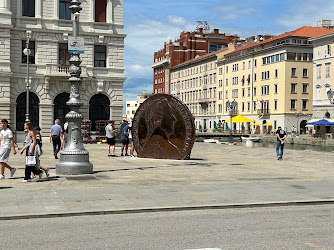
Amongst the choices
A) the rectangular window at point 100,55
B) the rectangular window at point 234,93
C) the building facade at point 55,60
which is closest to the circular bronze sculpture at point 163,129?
the building facade at point 55,60

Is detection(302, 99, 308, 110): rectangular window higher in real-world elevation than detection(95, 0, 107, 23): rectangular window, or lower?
lower

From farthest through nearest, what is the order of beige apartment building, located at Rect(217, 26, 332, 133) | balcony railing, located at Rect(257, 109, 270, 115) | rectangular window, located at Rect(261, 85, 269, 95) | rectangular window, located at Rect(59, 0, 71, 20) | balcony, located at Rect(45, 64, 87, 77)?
1. rectangular window, located at Rect(261, 85, 269, 95)
2. balcony railing, located at Rect(257, 109, 270, 115)
3. beige apartment building, located at Rect(217, 26, 332, 133)
4. rectangular window, located at Rect(59, 0, 71, 20)
5. balcony, located at Rect(45, 64, 87, 77)

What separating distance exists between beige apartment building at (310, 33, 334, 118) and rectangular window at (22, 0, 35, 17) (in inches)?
1866

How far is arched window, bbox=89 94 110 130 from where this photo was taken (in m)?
47.6

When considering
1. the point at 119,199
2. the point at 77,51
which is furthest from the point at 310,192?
the point at 77,51

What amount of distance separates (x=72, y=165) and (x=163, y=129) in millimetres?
7209

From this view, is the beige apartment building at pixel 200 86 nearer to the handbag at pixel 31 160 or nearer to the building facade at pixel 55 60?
the building facade at pixel 55 60

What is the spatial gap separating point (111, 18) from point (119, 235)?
41019mm

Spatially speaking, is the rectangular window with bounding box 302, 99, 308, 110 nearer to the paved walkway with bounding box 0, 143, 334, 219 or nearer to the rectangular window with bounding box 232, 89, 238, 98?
the rectangular window with bounding box 232, 89, 238, 98

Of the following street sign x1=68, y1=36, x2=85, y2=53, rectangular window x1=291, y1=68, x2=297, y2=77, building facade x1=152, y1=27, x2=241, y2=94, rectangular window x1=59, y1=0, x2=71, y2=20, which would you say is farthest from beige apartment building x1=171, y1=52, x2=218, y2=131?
street sign x1=68, y1=36, x2=85, y2=53

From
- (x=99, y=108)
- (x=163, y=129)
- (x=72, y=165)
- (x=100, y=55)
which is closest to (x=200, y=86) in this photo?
(x=100, y=55)

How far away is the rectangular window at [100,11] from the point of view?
47562 mm

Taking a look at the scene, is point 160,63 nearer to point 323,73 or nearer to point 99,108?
point 323,73

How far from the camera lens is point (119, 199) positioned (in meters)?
12.1
